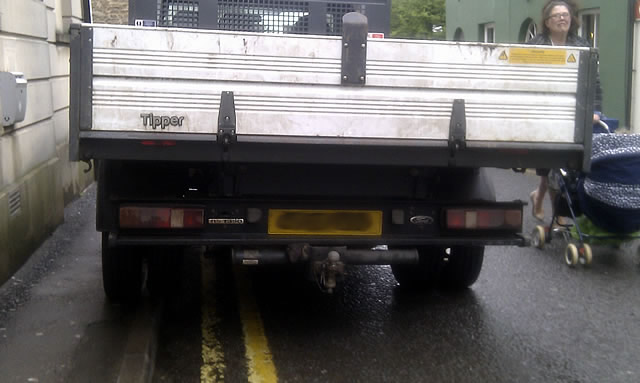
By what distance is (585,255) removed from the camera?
24.1 feet

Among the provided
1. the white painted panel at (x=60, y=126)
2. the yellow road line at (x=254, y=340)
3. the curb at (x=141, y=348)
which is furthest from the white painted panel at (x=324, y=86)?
the white painted panel at (x=60, y=126)

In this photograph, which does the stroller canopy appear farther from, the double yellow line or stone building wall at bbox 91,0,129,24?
stone building wall at bbox 91,0,129,24

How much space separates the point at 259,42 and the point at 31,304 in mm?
2710

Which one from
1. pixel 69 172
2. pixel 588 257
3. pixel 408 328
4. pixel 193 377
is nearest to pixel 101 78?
pixel 193 377

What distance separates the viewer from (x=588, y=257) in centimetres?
734

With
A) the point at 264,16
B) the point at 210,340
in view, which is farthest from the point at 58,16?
Result: the point at 210,340

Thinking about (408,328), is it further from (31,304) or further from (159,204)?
(31,304)

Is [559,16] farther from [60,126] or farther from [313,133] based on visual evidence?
[60,126]

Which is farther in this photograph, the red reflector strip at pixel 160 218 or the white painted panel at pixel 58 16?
the white painted panel at pixel 58 16

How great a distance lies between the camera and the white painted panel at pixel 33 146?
282 inches

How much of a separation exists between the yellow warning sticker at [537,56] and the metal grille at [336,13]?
6.66ft

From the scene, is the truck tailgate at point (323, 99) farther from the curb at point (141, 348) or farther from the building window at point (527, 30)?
the building window at point (527, 30)

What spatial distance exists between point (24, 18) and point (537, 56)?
489cm

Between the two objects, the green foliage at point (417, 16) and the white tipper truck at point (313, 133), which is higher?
the green foliage at point (417, 16)
